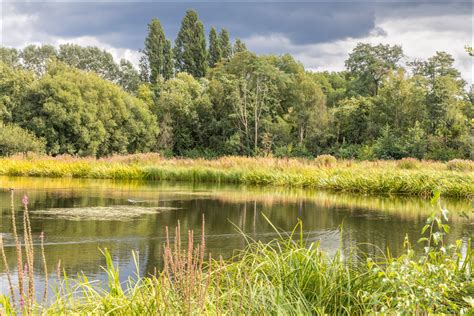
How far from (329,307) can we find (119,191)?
12127mm

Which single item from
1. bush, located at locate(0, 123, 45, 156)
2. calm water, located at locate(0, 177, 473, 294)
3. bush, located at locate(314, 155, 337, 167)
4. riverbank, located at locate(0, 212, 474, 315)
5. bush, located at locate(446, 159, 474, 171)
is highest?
bush, located at locate(0, 123, 45, 156)

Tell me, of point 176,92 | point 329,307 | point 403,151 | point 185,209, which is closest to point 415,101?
point 403,151

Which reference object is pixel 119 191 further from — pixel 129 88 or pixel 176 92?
pixel 129 88

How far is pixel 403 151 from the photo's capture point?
25.3m

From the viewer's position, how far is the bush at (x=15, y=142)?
85.4 feet

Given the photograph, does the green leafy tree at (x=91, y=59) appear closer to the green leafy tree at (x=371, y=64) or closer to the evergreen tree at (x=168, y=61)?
the evergreen tree at (x=168, y=61)

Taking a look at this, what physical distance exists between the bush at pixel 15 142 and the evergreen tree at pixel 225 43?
2401cm

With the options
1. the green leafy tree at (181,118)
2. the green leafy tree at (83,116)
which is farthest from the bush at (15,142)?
the green leafy tree at (181,118)

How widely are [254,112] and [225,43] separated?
668 inches

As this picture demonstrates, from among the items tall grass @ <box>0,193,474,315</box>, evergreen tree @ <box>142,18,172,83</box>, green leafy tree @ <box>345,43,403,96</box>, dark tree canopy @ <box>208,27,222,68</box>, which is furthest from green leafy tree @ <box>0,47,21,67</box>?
tall grass @ <box>0,193,474,315</box>

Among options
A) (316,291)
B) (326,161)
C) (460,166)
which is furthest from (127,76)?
(316,291)

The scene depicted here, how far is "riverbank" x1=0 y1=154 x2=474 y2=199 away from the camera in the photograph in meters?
15.3

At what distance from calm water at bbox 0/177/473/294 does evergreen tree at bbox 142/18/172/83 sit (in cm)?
2987

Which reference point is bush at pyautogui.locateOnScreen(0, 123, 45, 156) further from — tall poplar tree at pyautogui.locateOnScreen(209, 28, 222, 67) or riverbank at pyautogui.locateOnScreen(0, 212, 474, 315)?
riverbank at pyautogui.locateOnScreen(0, 212, 474, 315)
